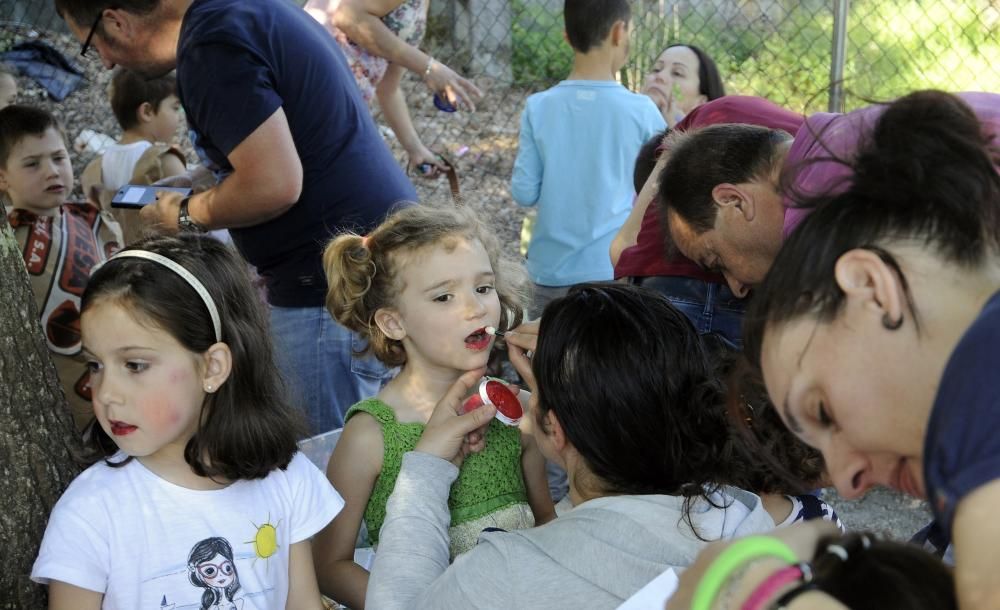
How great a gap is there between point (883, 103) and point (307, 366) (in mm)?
2066

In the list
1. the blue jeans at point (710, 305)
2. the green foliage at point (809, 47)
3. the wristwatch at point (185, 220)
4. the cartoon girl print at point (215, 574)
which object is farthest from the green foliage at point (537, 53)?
the cartoon girl print at point (215, 574)

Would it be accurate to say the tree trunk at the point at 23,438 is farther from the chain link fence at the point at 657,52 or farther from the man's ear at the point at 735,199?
the chain link fence at the point at 657,52

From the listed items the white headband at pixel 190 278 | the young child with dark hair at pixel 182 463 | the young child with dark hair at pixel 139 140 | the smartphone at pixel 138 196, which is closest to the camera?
the young child with dark hair at pixel 182 463

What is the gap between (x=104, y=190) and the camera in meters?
4.90

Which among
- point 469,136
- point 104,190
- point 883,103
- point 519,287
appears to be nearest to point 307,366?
point 519,287

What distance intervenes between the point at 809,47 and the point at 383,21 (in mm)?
5362

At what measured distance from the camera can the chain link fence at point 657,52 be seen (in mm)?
8320

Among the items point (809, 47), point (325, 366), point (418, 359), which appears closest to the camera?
point (418, 359)

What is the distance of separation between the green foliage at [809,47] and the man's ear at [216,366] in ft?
20.5

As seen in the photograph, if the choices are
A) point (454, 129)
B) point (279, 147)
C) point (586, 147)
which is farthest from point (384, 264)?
point (454, 129)

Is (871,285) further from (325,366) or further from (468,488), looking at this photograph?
(325,366)

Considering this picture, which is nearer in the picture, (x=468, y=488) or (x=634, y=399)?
(x=634, y=399)

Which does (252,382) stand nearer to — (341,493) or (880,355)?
(341,493)

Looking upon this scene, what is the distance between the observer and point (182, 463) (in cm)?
213
